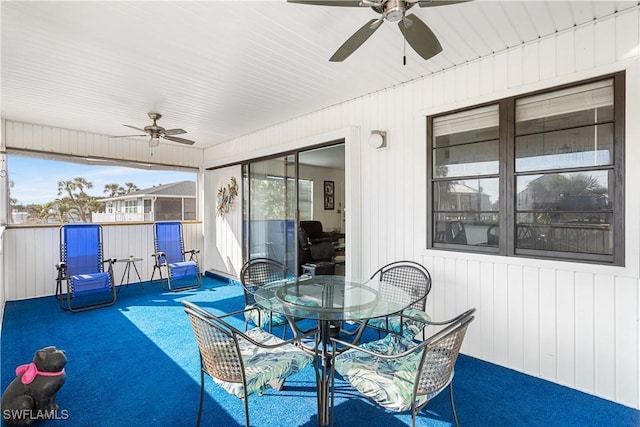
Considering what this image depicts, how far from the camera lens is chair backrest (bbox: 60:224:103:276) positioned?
463 centimetres

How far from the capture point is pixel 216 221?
652 cm

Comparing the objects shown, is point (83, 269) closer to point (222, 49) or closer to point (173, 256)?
point (173, 256)

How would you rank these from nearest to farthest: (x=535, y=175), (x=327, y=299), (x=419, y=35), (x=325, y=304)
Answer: (x=419, y=35), (x=325, y=304), (x=327, y=299), (x=535, y=175)

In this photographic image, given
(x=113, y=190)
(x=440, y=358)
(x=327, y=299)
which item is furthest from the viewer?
(x=113, y=190)

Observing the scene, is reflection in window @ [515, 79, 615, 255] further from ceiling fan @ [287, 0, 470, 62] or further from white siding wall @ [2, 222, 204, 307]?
white siding wall @ [2, 222, 204, 307]

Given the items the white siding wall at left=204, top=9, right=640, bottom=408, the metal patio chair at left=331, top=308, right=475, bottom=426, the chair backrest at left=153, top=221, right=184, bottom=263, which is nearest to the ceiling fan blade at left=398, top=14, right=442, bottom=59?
the white siding wall at left=204, top=9, right=640, bottom=408

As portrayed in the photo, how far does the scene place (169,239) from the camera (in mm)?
5867

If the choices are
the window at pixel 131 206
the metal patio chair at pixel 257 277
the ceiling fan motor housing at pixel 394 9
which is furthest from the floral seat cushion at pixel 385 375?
the window at pixel 131 206

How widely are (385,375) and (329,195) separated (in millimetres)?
6560

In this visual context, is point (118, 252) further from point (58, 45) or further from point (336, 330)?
point (336, 330)

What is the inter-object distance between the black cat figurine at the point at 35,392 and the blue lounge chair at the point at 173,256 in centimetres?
328

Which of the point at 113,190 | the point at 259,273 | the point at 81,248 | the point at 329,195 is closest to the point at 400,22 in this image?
the point at 259,273

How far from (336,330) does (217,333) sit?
135cm

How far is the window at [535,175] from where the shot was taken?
91.5 inches
